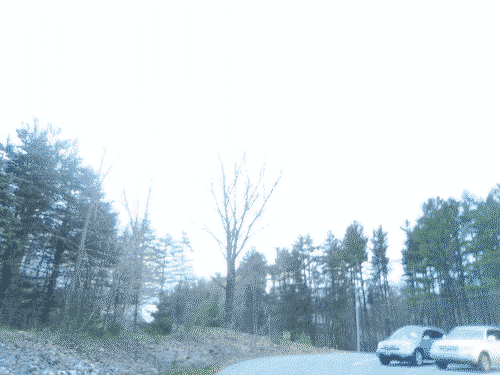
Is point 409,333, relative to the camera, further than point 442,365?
Yes

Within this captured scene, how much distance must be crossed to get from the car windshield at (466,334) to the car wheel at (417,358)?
66.1 inches

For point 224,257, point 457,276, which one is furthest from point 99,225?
point 457,276

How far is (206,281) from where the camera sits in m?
52.2

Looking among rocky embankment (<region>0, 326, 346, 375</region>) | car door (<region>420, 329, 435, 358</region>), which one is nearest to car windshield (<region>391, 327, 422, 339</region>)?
car door (<region>420, 329, 435, 358</region>)

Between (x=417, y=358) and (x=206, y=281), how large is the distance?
4083cm

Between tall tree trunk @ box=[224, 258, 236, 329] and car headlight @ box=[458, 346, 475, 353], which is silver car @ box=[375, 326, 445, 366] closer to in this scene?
car headlight @ box=[458, 346, 475, 353]

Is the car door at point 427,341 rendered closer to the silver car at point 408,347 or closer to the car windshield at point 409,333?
the silver car at point 408,347

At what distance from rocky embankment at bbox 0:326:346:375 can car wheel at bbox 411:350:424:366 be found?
7.14m

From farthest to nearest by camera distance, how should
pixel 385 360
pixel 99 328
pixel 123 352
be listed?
pixel 385 360 → pixel 99 328 → pixel 123 352

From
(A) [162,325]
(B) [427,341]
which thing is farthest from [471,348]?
(A) [162,325]

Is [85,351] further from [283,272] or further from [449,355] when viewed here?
[283,272]

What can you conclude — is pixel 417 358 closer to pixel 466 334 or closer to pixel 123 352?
pixel 466 334

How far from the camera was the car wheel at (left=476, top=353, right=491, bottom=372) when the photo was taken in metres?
11.8

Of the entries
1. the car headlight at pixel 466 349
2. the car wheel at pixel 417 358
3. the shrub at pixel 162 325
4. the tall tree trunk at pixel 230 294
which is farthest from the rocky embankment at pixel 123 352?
the car headlight at pixel 466 349
